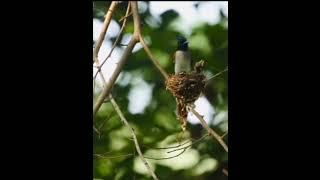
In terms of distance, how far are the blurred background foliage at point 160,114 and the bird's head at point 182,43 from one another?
21 mm

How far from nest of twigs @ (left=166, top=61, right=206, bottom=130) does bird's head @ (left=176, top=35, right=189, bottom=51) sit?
94 millimetres

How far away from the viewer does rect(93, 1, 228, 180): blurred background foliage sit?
6.37ft

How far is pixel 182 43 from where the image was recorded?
77.6 inches

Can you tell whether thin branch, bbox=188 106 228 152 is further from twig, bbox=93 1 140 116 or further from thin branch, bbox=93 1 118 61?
thin branch, bbox=93 1 118 61

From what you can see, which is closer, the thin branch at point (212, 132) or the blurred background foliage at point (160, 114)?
the thin branch at point (212, 132)

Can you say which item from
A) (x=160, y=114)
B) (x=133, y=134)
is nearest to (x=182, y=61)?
(x=160, y=114)

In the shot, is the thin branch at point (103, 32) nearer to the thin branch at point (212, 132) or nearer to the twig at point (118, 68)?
the twig at point (118, 68)

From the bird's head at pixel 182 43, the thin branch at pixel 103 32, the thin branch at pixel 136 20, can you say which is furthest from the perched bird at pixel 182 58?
the thin branch at pixel 103 32

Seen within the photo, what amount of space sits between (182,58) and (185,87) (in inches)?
4.5

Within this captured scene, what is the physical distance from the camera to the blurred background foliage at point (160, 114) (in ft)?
6.37
